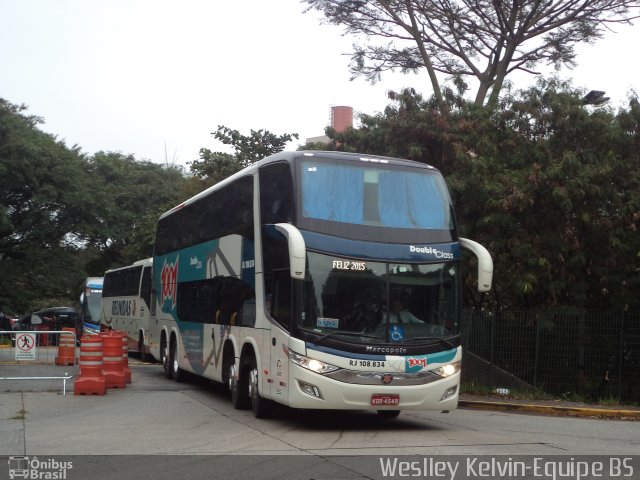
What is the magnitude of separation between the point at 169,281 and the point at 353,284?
10.0 metres

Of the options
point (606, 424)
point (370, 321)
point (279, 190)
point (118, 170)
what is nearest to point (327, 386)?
point (370, 321)

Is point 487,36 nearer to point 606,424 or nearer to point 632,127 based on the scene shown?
point 632,127

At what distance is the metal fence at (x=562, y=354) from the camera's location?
65.1 feet

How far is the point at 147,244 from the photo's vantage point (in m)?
45.9

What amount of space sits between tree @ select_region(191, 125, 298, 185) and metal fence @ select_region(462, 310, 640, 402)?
20.3m

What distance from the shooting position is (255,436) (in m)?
12.0

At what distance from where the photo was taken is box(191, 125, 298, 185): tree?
3878 centimetres

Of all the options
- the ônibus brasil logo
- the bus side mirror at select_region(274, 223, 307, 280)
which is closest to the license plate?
the bus side mirror at select_region(274, 223, 307, 280)

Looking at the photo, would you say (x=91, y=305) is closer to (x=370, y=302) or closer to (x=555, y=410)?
(x=555, y=410)

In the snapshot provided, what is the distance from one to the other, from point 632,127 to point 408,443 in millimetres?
13334

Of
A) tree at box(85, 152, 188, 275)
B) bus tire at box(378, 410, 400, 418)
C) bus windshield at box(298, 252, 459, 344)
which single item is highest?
tree at box(85, 152, 188, 275)

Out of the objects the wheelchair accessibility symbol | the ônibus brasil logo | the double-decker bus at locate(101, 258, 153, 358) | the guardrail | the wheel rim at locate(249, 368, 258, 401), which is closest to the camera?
the wheelchair accessibility symbol

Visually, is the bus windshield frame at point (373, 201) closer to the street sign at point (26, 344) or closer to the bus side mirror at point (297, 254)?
the bus side mirror at point (297, 254)

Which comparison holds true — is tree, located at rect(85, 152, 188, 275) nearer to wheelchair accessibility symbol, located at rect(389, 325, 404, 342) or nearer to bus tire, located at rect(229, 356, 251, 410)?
bus tire, located at rect(229, 356, 251, 410)
